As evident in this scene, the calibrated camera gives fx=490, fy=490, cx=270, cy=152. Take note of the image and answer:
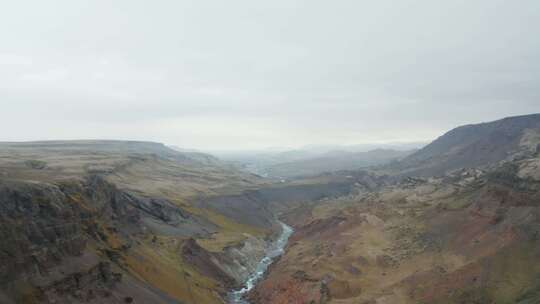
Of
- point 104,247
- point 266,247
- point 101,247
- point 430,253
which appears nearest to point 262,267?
point 266,247

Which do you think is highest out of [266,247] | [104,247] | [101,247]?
[101,247]

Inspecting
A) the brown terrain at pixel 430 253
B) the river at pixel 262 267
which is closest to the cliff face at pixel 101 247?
the river at pixel 262 267

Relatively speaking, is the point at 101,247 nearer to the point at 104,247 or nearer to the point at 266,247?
the point at 104,247

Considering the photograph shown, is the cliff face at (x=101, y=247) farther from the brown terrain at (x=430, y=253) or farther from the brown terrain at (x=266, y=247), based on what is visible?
the brown terrain at (x=430, y=253)

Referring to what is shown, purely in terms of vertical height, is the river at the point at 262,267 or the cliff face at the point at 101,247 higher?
the cliff face at the point at 101,247

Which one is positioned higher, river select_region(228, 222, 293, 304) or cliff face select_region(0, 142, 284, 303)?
cliff face select_region(0, 142, 284, 303)

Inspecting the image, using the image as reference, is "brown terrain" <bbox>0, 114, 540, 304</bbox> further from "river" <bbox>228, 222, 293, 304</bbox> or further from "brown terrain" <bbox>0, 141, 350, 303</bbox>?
"river" <bbox>228, 222, 293, 304</bbox>

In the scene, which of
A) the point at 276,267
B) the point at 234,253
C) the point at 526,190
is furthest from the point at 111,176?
the point at 526,190

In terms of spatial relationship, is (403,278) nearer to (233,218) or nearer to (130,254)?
(130,254)

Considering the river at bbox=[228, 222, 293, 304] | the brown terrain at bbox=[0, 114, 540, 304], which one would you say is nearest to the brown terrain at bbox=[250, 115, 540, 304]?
the brown terrain at bbox=[0, 114, 540, 304]
